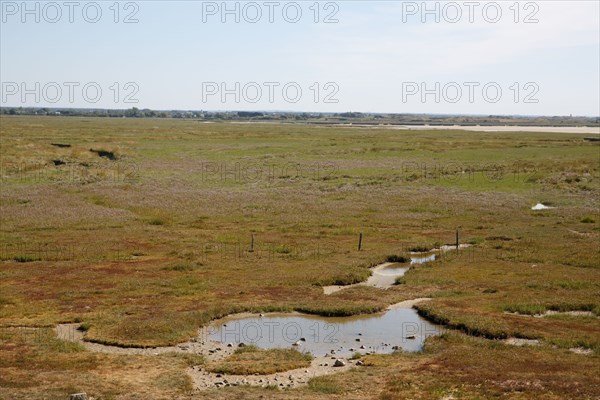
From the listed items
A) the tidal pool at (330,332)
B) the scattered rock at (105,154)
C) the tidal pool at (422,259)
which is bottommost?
the tidal pool at (330,332)

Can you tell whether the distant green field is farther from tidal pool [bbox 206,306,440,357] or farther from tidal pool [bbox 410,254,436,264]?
tidal pool [bbox 410,254,436,264]

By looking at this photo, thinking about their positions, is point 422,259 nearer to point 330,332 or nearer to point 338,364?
point 330,332

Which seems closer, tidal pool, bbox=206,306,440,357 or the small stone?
the small stone

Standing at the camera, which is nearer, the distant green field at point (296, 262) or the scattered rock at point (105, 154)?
the distant green field at point (296, 262)

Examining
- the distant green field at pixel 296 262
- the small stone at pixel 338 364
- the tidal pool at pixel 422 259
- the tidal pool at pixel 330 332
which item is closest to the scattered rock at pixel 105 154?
the distant green field at pixel 296 262

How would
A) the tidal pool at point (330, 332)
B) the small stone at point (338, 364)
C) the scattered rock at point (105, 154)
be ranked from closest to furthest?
the small stone at point (338, 364) → the tidal pool at point (330, 332) → the scattered rock at point (105, 154)

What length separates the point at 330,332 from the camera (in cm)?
2830

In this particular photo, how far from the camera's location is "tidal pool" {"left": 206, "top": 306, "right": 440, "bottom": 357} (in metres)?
26.2

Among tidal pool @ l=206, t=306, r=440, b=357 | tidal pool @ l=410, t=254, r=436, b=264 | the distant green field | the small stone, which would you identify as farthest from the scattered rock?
the small stone

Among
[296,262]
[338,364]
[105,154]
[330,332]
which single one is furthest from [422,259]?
[105,154]

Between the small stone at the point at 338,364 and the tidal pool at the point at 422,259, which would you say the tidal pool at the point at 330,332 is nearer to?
the small stone at the point at 338,364

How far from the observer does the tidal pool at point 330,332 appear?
26.2 metres

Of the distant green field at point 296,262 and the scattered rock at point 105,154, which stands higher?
the scattered rock at point 105,154

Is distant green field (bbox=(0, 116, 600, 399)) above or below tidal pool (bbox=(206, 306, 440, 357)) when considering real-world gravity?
above
